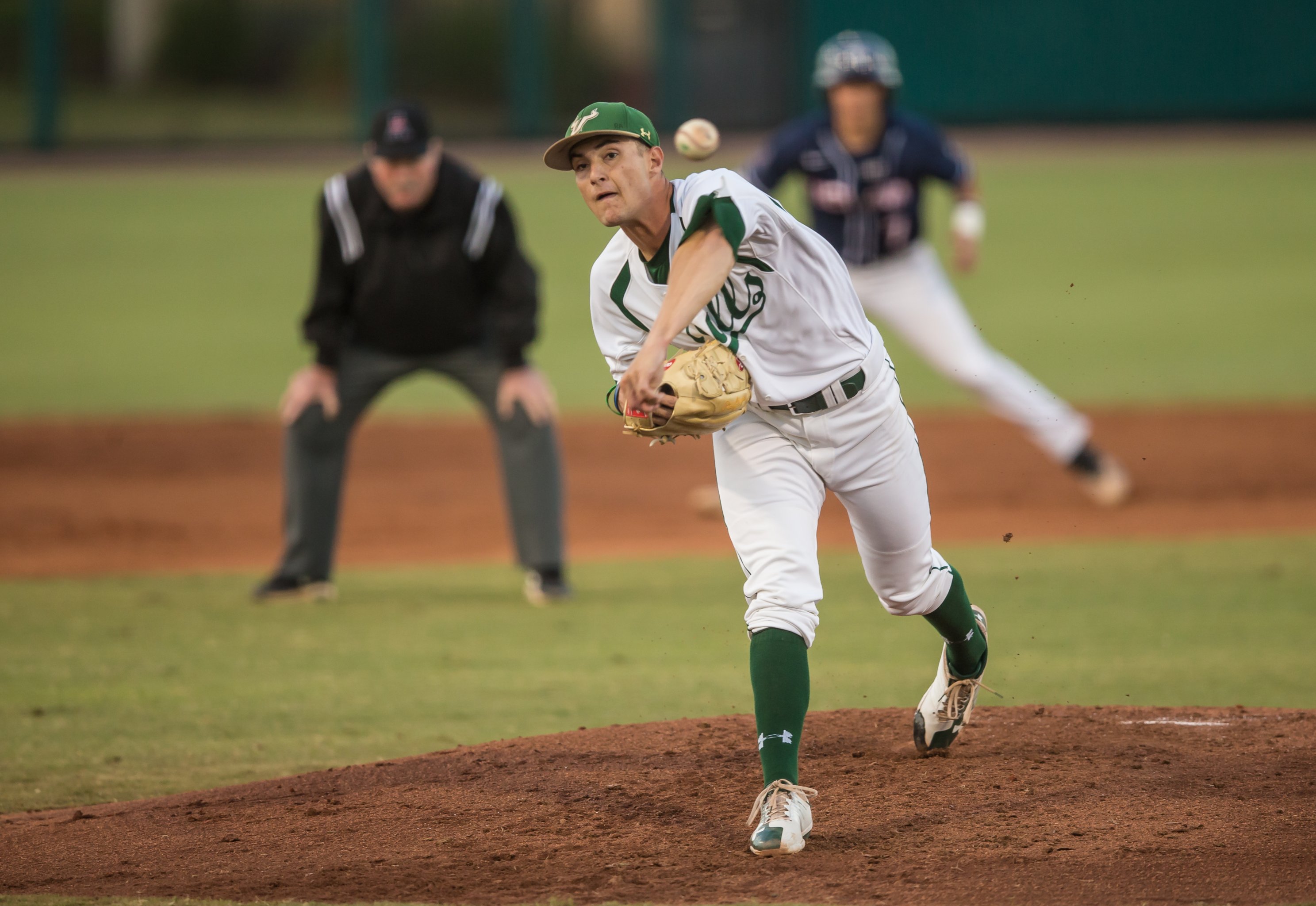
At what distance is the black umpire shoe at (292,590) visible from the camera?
23.5 ft

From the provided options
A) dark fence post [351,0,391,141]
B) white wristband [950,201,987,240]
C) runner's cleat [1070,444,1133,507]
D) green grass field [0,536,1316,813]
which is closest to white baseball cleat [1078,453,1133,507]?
runner's cleat [1070,444,1133,507]

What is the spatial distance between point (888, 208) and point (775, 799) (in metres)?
5.31

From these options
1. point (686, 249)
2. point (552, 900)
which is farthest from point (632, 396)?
point (552, 900)

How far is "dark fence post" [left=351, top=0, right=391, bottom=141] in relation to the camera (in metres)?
21.1

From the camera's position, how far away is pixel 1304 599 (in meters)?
6.76

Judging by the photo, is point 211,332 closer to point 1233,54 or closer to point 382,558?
point 382,558

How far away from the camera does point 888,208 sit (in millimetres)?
8398

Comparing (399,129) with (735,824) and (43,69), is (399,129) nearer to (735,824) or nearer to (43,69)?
(735,824)

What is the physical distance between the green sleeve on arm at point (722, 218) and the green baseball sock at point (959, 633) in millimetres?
1206

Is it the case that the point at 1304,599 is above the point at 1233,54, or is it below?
below

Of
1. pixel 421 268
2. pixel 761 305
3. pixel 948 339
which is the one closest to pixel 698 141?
pixel 761 305

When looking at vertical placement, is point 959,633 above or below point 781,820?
above

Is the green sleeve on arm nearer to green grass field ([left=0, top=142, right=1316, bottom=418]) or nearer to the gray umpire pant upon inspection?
the gray umpire pant

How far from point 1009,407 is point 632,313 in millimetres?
4883
